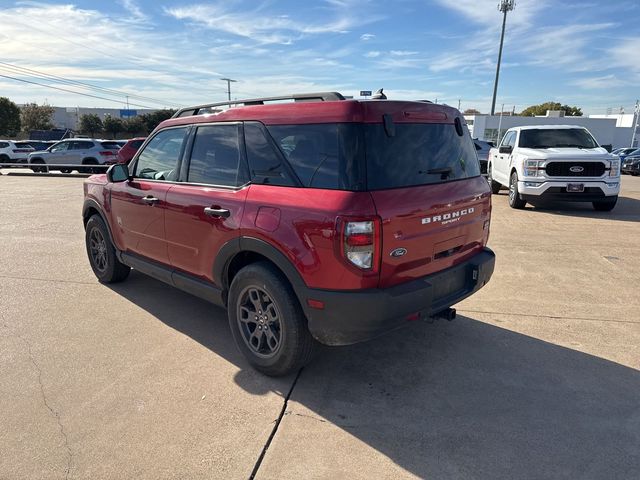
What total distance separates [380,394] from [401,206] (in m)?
1.32

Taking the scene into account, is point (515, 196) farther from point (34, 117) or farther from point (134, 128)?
point (34, 117)

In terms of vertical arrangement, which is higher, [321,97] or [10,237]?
[321,97]

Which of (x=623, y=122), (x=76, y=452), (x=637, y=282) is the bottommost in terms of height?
(x=76, y=452)

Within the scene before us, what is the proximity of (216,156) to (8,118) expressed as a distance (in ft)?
236

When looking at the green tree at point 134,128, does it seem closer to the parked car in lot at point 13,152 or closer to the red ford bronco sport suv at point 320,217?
the parked car in lot at point 13,152

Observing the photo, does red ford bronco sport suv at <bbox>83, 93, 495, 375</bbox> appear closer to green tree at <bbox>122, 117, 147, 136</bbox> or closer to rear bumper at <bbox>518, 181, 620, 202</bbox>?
rear bumper at <bbox>518, 181, 620, 202</bbox>

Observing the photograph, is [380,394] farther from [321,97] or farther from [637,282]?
[637,282]

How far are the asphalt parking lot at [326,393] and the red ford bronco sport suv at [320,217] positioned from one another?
0.47 m

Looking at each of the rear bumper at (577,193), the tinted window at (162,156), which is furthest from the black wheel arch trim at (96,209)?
the rear bumper at (577,193)

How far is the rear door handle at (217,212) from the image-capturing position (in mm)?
3365

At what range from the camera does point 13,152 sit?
25203 millimetres

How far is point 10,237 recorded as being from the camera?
781 cm

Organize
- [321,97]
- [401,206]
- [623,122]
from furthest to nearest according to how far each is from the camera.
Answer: [623,122] → [321,97] → [401,206]

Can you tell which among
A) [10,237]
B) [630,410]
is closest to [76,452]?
[630,410]
